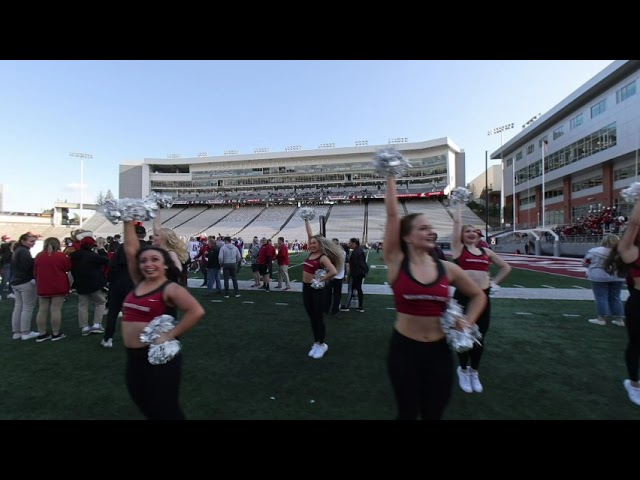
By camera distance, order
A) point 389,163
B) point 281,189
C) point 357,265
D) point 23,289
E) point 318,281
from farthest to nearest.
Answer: point 281,189 < point 357,265 < point 23,289 < point 318,281 < point 389,163

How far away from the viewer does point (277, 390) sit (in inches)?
141

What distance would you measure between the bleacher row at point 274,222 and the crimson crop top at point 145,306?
39854 millimetres

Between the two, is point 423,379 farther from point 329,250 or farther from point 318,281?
point 329,250

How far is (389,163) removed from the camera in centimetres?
244

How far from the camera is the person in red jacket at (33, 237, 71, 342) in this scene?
16.8 ft

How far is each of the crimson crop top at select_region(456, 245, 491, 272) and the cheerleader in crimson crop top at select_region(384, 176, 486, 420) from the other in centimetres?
166

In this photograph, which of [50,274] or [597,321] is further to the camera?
[597,321]

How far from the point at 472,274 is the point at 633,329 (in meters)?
1.49

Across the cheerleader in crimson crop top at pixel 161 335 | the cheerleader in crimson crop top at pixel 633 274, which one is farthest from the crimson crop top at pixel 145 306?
the cheerleader in crimson crop top at pixel 633 274

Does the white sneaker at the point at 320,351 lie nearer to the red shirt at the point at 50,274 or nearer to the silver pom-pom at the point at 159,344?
the silver pom-pom at the point at 159,344

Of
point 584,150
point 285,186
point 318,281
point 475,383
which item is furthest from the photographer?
point 285,186

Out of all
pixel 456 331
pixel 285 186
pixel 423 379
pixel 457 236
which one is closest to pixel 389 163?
pixel 456 331

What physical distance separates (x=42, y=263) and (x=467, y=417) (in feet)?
20.7
